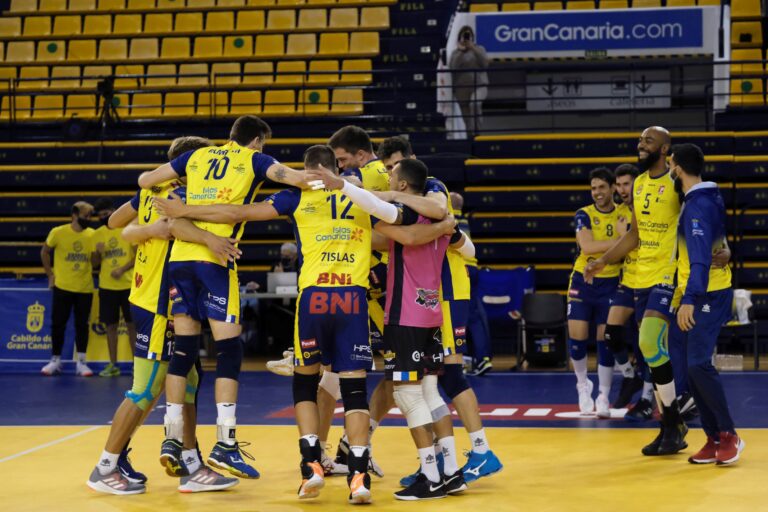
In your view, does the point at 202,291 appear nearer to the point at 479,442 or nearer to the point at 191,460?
the point at 191,460

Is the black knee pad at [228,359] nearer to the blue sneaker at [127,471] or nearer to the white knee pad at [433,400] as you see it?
the blue sneaker at [127,471]

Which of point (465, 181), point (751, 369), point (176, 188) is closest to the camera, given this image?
point (176, 188)

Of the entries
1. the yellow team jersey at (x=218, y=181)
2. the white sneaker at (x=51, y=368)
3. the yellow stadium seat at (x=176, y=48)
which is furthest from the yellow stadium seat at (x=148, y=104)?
the yellow team jersey at (x=218, y=181)

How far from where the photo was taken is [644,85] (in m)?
17.0

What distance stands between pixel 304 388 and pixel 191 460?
971 millimetres

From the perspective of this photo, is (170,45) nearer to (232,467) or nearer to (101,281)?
(101,281)

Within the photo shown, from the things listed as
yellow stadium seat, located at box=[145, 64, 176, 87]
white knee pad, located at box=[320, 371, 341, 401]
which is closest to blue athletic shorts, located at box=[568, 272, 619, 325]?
white knee pad, located at box=[320, 371, 341, 401]

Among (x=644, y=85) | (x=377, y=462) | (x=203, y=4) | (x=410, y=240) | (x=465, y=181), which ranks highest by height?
(x=203, y=4)

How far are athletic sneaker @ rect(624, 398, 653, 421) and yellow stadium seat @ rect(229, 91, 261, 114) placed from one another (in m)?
10.3

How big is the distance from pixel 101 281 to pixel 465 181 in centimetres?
548

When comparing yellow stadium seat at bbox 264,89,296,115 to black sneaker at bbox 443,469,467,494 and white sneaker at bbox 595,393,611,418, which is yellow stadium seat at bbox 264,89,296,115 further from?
black sneaker at bbox 443,469,467,494

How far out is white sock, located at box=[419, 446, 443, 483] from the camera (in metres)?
5.87

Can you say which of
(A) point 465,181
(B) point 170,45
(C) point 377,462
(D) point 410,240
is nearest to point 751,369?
(A) point 465,181

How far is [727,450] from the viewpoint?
6.59 m
